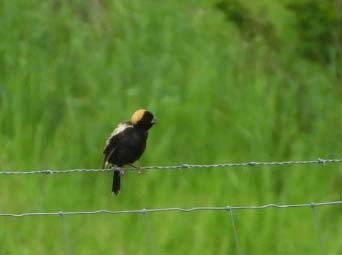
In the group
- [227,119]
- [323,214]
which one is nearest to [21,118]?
[227,119]

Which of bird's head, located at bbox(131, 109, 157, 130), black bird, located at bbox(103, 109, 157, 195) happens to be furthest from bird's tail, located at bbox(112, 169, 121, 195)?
bird's head, located at bbox(131, 109, 157, 130)

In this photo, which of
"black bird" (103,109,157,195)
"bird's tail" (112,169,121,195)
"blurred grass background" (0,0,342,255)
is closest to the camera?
"black bird" (103,109,157,195)

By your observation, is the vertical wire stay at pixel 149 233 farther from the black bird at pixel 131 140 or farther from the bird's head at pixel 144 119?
the bird's head at pixel 144 119

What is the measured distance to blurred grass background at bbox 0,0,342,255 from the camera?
27.1ft

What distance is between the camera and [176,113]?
31.9 feet

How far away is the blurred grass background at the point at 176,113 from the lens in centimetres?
827

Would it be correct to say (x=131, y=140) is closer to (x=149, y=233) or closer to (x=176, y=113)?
(x=149, y=233)

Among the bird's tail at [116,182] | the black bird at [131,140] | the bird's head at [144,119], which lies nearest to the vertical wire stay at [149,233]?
the bird's tail at [116,182]

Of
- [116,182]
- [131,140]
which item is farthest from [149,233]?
[131,140]

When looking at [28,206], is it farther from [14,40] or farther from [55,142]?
[14,40]

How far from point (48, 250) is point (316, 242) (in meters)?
1.72

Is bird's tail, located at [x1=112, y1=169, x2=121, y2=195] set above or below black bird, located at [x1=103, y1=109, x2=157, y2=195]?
below

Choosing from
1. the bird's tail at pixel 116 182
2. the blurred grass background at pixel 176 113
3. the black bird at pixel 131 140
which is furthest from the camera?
the blurred grass background at pixel 176 113

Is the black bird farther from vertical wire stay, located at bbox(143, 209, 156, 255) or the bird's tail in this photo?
vertical wire stay, located at bbox(143, 209, 156, 255)
